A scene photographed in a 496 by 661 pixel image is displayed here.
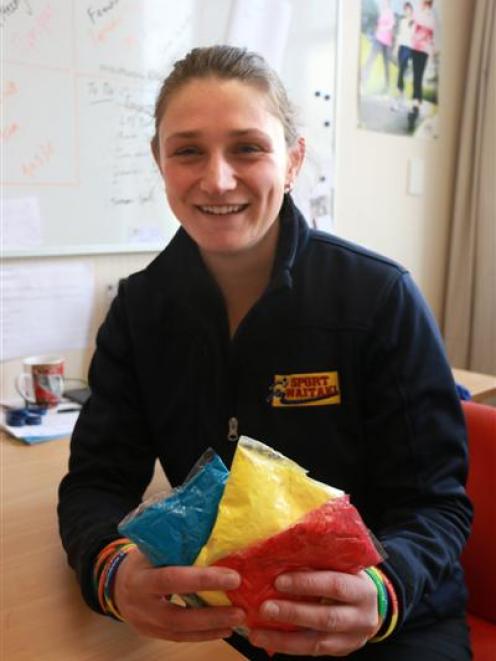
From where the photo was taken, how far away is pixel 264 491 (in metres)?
0.53

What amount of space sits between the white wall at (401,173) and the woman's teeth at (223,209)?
1441mm

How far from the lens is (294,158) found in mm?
1026

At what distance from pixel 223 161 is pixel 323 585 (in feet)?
1.87

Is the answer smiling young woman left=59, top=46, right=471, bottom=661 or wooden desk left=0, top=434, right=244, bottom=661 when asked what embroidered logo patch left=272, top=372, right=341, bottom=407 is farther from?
wooden desk left=0, top=434, right=244, bottom=661

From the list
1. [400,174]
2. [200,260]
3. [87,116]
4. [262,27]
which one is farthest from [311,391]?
[400,174]

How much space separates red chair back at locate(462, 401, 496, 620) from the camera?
1.02m

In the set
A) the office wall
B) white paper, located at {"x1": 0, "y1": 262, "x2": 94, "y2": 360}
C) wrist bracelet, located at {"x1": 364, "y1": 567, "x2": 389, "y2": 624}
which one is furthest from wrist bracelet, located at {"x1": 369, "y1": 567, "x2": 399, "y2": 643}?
the office wall

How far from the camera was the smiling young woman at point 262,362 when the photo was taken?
856mm

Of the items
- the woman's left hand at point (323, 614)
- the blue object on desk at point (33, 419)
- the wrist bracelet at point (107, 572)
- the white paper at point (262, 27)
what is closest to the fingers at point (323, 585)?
the woman's left hand at point (323, 614)

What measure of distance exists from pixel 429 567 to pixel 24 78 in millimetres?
1342

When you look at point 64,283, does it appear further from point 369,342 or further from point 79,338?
point 369,342

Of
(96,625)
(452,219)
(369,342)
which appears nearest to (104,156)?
(369,342)

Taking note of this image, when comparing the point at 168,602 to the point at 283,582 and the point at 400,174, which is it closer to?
the point at 283,582

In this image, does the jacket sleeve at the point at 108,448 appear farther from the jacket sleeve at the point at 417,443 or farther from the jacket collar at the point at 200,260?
the jacket sleeve at the point at 417,443
